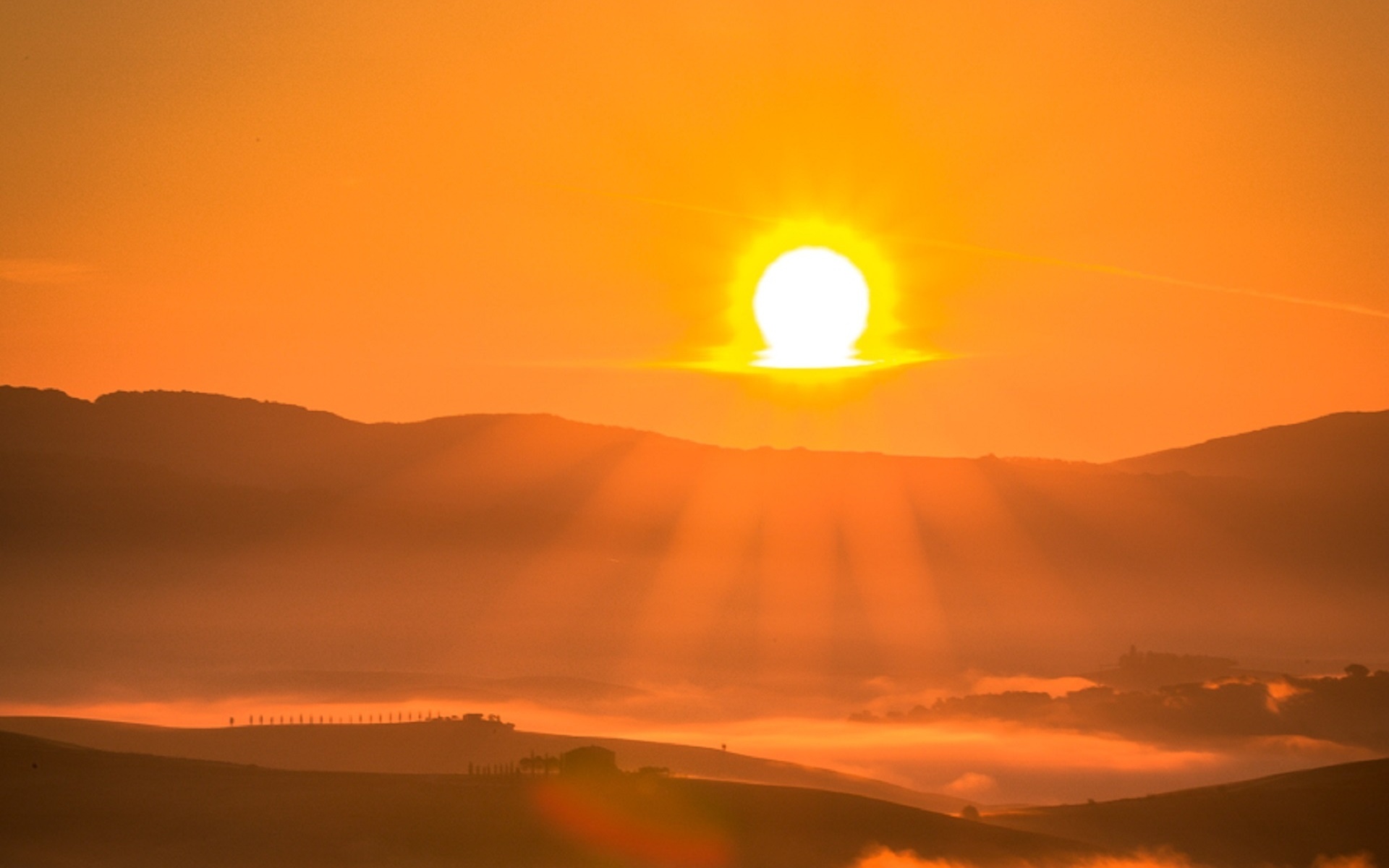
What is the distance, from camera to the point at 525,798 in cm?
19562

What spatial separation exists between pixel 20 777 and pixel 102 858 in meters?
29.6

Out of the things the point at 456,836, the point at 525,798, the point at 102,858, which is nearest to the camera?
the point at 102,858

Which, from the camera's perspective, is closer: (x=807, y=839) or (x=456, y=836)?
(x=456, y=836)

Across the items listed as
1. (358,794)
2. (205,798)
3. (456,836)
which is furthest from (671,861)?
(205,798)

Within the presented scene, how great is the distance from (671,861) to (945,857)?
2953 centimetres

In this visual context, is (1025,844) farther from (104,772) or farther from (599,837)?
(104,772)

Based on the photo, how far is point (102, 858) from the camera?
6654 inches

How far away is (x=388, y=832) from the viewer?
183 meters

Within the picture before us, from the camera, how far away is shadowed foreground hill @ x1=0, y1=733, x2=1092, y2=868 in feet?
576

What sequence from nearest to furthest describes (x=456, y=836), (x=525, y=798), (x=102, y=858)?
(x=102, y=858), (x=456, y=836), (x=525, y=798)

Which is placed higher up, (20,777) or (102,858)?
(20,777)

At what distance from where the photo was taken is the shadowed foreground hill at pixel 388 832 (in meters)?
176

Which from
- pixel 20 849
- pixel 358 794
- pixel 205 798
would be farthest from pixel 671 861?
pixel 20 849

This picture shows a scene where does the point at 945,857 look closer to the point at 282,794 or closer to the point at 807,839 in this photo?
the point at 807,839
